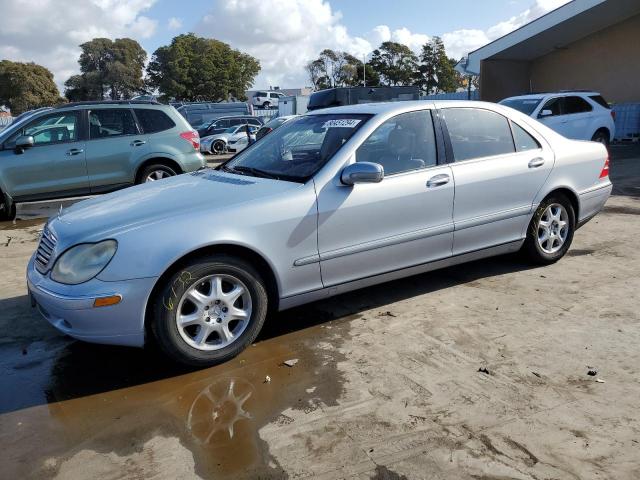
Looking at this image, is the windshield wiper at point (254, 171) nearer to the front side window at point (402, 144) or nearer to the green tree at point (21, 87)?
the front side window at point (402, 144)

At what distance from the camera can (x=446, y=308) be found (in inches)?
178

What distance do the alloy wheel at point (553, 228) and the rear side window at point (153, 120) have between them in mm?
6272

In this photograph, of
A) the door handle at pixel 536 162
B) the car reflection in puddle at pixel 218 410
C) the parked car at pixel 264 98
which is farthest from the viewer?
the parked car at pixel 264 98

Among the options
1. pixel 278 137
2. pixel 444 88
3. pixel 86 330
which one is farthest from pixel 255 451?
pixel 444 88

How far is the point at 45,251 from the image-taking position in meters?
3.75

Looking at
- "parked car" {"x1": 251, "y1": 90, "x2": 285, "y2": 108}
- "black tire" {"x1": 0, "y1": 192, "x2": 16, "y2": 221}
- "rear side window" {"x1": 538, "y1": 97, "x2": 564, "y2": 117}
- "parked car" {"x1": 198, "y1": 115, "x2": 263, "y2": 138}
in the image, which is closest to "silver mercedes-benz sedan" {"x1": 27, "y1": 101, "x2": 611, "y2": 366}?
"black tire" {"x1": 0, "y1": 192, "x2": 16, "y2": 221}

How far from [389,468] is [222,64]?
6813 cm

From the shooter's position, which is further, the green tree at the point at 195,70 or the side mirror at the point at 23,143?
the green tree at the point at 195,70

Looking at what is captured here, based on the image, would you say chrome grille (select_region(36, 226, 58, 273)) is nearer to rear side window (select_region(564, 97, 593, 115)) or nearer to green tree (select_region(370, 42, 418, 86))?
rear side window (select_region(564, 97, 593, 115))

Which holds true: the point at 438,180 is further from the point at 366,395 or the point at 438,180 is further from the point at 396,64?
the point at 396,64

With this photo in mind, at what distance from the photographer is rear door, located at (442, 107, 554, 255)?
4621 millimetres

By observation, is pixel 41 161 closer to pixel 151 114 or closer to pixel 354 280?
pixel 151 114

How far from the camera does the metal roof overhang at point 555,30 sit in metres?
18.2

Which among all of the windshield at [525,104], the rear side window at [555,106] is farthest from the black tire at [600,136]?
the windshield at [525,104]
